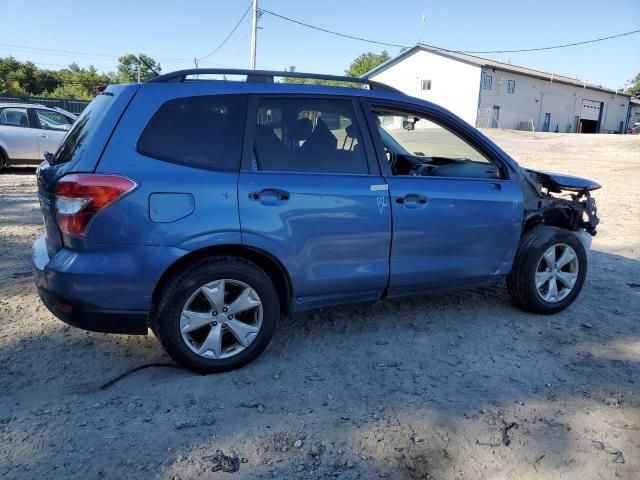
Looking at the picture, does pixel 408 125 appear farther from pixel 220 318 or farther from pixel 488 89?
pixel 488 89

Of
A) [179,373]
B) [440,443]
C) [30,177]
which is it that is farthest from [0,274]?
[30,177]

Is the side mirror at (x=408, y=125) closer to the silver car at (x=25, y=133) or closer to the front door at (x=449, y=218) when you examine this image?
the front door at (x=449, y=218)

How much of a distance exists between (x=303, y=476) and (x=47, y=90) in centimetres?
7935

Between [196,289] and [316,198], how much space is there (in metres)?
0.94

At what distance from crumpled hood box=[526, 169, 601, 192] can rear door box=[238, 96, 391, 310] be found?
1923 mm

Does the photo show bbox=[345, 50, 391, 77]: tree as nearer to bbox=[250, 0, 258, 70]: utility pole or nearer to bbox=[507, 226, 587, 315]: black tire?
bbox=[250, 0, 258, 70]: utility pole

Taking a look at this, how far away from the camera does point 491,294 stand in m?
5.00

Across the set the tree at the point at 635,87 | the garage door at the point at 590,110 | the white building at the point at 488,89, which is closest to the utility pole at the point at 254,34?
the white building at the point at 488,89

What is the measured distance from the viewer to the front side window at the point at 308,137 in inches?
134

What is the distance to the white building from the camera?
42.2 meters

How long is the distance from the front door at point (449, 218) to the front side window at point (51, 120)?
1057 cm

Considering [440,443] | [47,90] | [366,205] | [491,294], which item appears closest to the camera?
[440,443]

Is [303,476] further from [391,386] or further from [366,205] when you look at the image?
[366,205]

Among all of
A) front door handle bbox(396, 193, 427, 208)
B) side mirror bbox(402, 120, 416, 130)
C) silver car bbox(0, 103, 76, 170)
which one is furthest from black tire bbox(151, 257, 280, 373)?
silver car bbox(0, 103, 76, 170)
